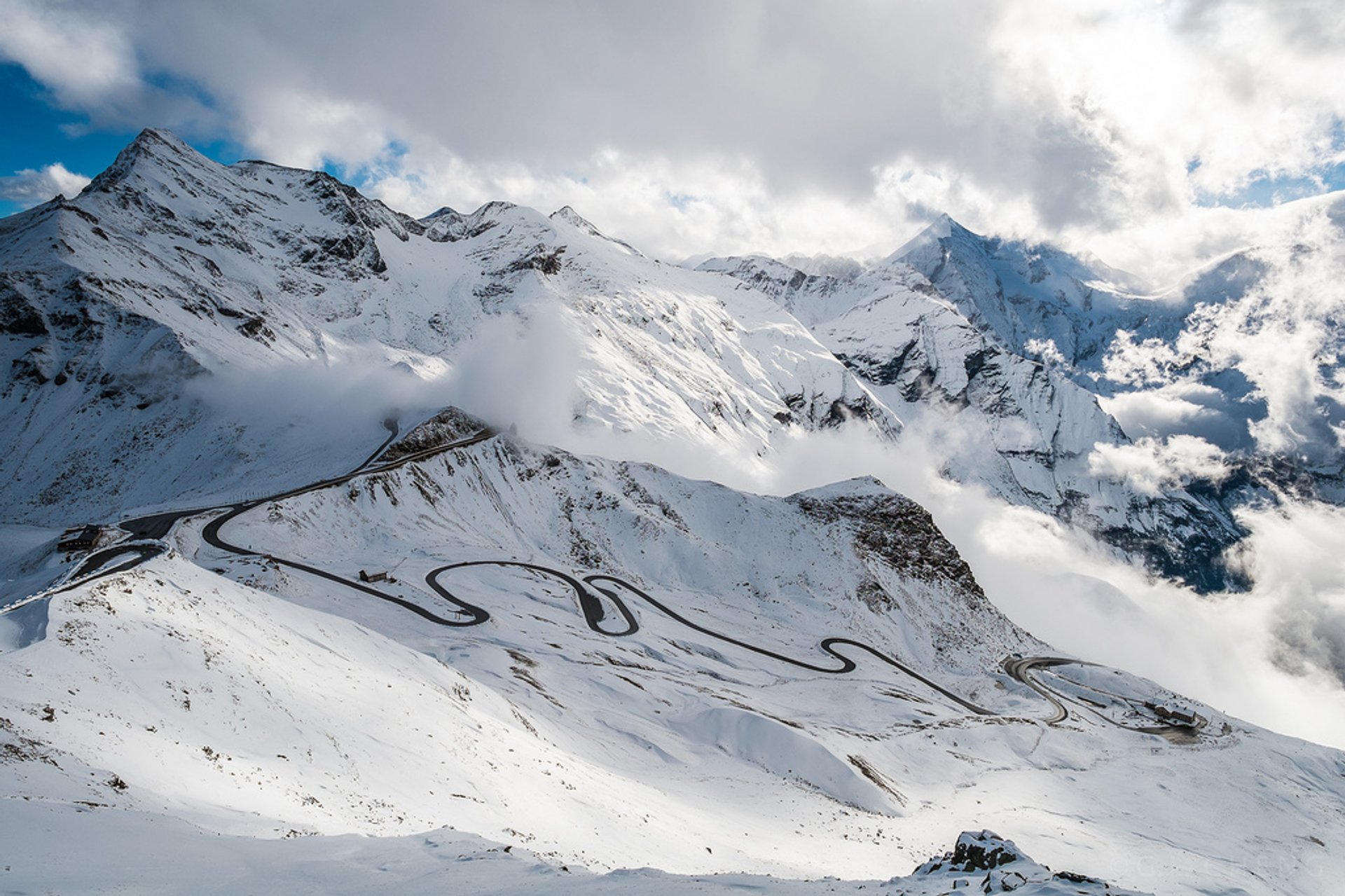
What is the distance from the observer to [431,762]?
2709cm

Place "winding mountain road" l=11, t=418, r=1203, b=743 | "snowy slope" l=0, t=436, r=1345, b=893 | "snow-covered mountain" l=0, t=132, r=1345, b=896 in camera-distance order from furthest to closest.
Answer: "winding mountain road" l=11, t=418, r=1203, b=743 → "snowy slope" l=0, t=436, r=1345, b=893 → "snow-covered mountain" l=0, t=132, r=1345, b=896

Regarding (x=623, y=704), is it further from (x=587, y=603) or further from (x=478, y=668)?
(x=587, y=603)

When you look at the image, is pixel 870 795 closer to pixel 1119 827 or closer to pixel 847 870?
pixel 847 870

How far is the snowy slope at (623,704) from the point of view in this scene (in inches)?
862

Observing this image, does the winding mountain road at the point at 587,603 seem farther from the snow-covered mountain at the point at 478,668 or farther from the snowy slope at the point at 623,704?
the snowy slope at the point at 623,704

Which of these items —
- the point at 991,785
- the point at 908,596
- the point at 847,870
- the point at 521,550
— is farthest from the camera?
the point at 908,596

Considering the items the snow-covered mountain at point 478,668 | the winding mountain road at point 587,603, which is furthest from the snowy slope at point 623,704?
the winding mountain road at point 587,603

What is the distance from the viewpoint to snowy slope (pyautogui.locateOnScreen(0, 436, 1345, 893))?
71.9ft

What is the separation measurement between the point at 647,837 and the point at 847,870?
9.12m

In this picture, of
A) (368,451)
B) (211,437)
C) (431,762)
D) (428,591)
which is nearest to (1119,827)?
(431,762)

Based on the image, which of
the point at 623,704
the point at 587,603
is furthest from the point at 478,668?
the point at 587,603

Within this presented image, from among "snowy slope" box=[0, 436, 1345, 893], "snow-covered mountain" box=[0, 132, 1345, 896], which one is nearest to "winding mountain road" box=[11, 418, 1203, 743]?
"snow-covered mountain" box=[0, 132, 1345, 896]

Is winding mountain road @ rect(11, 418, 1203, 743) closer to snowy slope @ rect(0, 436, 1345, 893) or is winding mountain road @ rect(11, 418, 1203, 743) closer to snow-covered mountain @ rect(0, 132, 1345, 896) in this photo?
snow-covered mountain @ rect(0, 132, 1345, 896)

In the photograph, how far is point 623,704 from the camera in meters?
51.1
